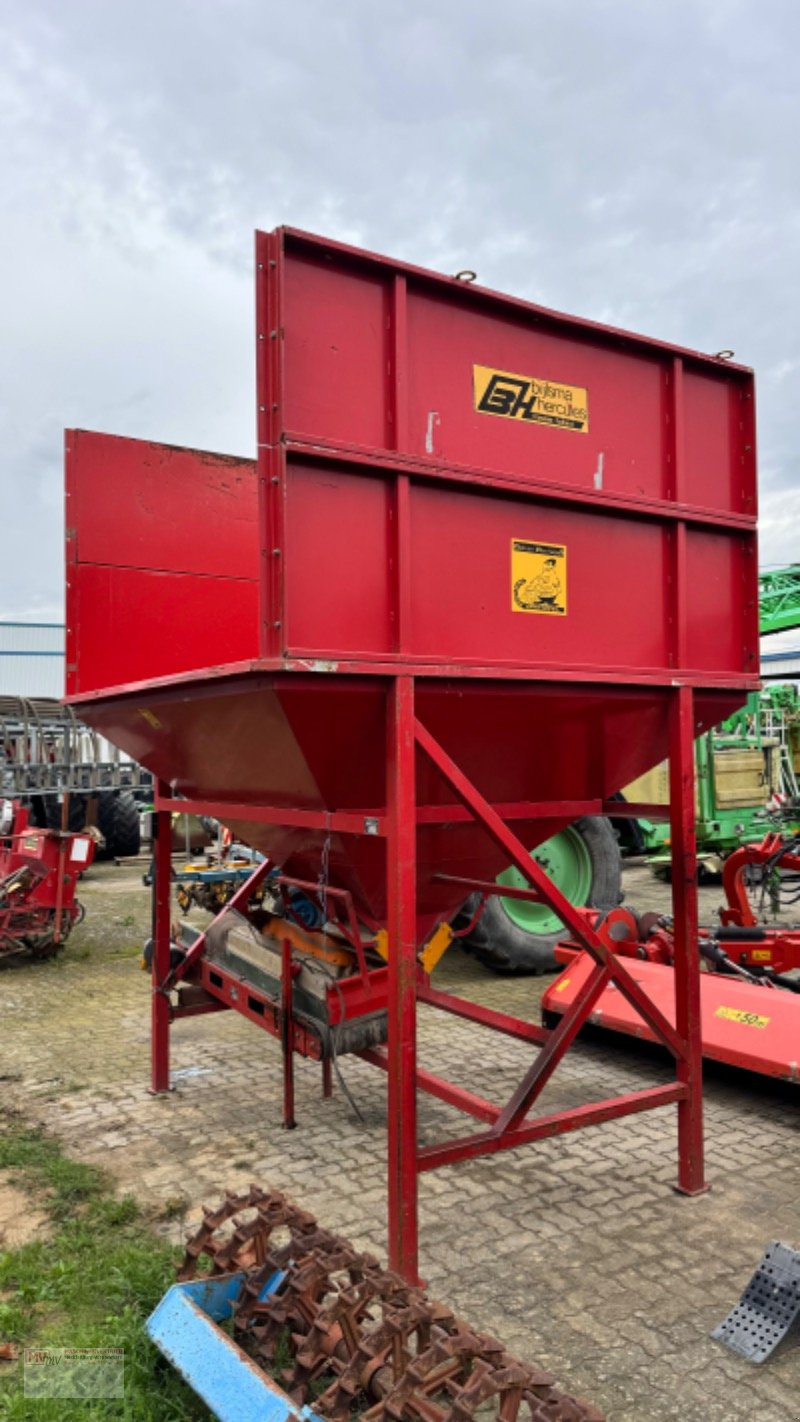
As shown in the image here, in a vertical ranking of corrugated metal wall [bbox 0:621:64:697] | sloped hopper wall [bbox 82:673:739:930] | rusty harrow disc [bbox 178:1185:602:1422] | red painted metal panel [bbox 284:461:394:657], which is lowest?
rusty harrow disc [bbox 178:1185:602:1422]

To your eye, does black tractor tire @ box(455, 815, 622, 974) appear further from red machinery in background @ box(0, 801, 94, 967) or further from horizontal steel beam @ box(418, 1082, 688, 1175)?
red machinery in background @ box(0, 801, 94, 967)

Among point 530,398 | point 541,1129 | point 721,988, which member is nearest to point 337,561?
point 530,398

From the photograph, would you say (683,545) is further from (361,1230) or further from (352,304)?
(361,1230)

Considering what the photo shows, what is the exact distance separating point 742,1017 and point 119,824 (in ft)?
37.1

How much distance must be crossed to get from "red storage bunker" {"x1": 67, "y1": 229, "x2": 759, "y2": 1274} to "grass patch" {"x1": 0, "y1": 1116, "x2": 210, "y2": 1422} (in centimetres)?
76

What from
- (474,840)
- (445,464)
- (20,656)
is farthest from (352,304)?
(20,656)

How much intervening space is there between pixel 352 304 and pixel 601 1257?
3.15 meters

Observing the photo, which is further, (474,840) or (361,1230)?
(474,840)

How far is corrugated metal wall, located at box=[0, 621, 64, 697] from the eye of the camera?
1600 inches

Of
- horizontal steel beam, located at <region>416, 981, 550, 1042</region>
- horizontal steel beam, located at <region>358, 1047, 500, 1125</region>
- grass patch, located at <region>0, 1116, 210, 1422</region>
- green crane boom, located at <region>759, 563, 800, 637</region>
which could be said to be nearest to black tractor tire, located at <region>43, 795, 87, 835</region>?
grass patch, located at <region>0, 1116, 210, 1422</region>

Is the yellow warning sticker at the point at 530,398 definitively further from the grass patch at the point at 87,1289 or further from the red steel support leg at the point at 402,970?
the grass patch at the point at 87,1289

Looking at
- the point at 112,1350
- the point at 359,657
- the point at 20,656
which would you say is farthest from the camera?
the point at 20,656

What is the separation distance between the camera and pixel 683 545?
370 centimetres

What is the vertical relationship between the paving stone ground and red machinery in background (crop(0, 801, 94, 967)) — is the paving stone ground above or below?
below
